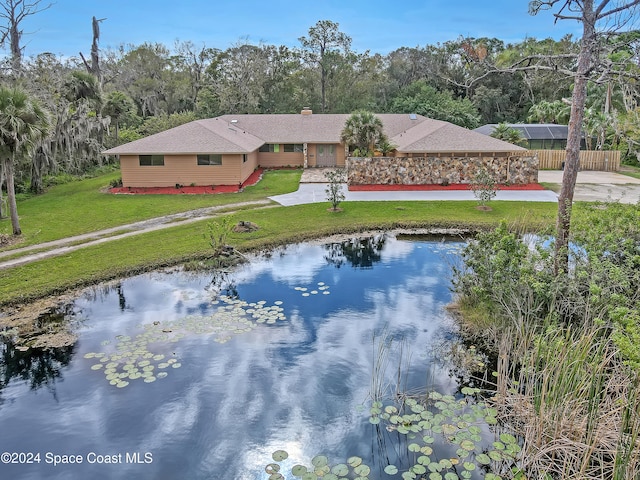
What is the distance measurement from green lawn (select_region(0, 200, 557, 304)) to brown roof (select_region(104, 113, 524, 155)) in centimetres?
480

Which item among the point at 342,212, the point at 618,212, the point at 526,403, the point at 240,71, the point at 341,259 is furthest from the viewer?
the point at 240,71

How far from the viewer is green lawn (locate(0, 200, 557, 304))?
1291 centimetres

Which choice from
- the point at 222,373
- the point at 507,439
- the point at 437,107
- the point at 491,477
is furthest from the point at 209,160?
the point at 437,107

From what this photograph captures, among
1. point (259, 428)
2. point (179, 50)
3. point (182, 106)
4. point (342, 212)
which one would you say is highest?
point (179, 50)

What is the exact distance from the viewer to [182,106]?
56.2 meters

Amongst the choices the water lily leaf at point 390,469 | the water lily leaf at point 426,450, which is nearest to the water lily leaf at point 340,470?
the water lily leaf at point 390,469

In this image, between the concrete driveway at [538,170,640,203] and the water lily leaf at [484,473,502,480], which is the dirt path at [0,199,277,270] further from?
the concrete driveway at [538,170,640,203]

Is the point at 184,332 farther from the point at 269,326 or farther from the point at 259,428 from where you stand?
the point at 259,428

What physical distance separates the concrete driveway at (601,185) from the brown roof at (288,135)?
3.78 metres

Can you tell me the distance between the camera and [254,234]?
55.7ft

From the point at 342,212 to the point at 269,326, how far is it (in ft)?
34.7

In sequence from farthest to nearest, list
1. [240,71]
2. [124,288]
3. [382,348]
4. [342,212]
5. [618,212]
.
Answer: [240,71] → [342,212] → [124,288] → [618,212] → [382,348]

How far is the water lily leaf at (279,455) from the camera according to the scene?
251 inches

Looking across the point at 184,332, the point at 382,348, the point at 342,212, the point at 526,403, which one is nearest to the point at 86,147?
the point at 342,212
